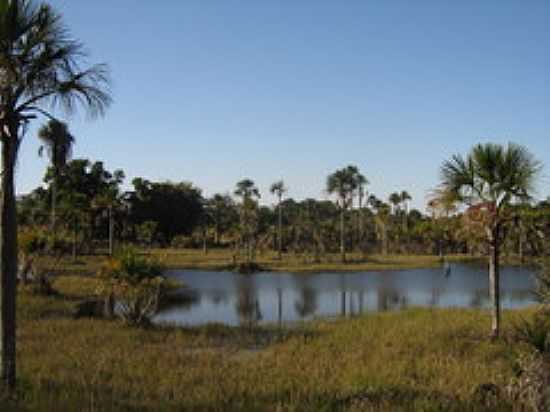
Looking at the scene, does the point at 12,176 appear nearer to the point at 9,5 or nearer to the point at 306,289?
the point at 9,5

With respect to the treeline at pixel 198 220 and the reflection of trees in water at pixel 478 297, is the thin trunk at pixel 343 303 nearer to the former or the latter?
the reflection of trees in water at pixel 478 297

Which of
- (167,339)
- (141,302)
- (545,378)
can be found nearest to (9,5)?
(545,378)

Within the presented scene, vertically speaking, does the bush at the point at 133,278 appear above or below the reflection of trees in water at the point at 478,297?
above

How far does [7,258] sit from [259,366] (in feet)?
19.1

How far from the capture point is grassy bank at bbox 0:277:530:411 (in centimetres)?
855

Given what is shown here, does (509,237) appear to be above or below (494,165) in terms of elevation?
below

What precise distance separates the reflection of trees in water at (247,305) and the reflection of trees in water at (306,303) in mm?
2181

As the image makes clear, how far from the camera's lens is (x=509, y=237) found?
16.1 meters

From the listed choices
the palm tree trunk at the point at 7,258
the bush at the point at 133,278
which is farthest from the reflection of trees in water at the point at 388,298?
the palm tree trunk at the point at 7,258

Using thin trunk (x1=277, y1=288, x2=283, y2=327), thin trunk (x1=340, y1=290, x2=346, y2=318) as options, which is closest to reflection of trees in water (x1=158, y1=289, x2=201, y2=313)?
thin trunk (x1=277, y1=288, x2=283, y2=327)

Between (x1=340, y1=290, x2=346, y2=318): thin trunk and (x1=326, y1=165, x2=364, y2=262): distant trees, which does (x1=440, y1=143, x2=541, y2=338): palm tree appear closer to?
(x1=340, y1=290, x2=346, y2=318): thin trunk

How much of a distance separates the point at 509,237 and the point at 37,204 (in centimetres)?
7336

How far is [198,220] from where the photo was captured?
3999 inches

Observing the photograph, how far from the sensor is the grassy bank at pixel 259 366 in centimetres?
855
